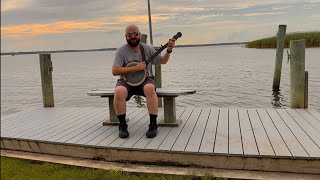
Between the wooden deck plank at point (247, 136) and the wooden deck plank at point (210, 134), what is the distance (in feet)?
1.34

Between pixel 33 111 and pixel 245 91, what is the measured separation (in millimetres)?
10264

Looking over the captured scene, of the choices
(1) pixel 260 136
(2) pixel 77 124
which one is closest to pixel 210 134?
(1) pixel 260 136

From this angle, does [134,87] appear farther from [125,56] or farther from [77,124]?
[77,124]

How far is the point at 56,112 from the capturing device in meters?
7.64

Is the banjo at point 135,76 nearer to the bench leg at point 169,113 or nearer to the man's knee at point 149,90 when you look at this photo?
the man's knee at point 149,90

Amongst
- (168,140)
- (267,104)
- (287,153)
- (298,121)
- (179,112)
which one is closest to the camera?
(287,153)

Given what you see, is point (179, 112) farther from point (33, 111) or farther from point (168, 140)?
point (33, 111)

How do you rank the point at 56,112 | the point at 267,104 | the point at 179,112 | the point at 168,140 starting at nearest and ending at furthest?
the point at 168,140 → the point at 179,112 → the point at 56,112 → the point at 267,104

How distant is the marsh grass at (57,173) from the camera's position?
448 centimetres

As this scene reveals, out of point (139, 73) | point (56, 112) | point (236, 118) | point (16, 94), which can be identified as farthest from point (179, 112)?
point (16, 94)

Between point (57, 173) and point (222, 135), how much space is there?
230 centimetres

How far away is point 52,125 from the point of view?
6.40 meters

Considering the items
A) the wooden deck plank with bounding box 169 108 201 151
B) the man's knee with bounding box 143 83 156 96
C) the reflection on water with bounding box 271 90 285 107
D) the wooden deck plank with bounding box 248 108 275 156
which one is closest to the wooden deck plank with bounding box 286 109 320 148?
the wooden deck plank with bounding box 248 108 275 156

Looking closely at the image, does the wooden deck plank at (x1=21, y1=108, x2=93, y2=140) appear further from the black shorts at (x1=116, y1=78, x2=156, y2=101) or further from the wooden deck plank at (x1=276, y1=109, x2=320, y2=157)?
the wooden deck plank at (x1=276, y1=109, x2=320, y2=157)
